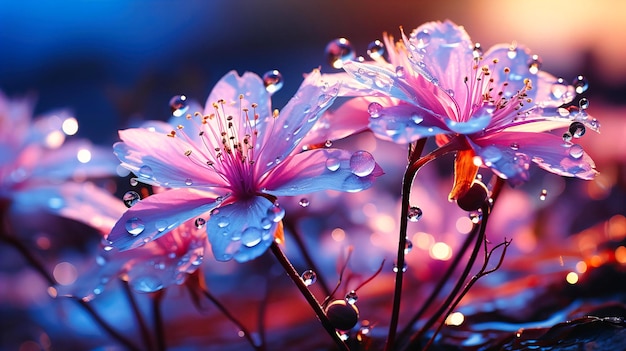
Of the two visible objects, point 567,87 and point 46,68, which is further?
point 46,68

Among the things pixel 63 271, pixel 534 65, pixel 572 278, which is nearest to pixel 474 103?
pixel 534 65

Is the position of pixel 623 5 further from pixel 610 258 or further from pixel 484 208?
pixel 484 208

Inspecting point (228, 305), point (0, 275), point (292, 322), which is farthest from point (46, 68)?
point (292, 322)

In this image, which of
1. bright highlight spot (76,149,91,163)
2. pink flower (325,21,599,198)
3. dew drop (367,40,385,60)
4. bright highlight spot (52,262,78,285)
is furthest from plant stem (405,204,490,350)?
bright highlight spot (52,262,78,285)

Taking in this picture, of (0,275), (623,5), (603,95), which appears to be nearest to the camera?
(0,275)

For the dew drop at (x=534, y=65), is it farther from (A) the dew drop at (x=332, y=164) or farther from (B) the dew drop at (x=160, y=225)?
(B) the dew drop at (x=160, y=225)

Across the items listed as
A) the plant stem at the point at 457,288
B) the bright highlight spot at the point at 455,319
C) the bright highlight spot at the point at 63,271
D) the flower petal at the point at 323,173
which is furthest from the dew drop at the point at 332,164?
the bright highlight spot at the point at 63,271
